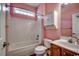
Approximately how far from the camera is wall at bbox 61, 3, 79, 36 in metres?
1.59

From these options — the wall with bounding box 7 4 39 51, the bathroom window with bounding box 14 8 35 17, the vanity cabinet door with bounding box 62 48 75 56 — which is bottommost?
the vanity cabinet door with bounding box 62 48 75 56

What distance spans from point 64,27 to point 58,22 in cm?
12

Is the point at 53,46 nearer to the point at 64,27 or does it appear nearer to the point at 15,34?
the point at 64,27

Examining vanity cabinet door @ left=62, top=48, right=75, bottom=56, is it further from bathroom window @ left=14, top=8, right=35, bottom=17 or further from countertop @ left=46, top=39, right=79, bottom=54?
bathroom window @ left=14, top=8, right=35, bottom=17

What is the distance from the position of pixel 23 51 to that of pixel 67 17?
84 cm

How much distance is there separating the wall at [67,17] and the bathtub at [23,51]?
483 mm

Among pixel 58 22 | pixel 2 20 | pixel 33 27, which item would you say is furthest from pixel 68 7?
pixel 2 20

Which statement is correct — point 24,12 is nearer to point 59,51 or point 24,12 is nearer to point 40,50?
point 40,50

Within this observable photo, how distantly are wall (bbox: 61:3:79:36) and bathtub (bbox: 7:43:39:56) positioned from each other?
0.48m

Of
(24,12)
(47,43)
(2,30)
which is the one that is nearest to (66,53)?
(47,43)

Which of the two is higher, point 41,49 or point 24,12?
point 24,12

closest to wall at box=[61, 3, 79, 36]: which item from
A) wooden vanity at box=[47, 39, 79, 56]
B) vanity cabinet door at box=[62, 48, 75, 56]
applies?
wooden vanity at box=[47, 39, 79, 56]

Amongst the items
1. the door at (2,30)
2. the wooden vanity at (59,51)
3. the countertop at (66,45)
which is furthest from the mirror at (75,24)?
the door at (2,30)

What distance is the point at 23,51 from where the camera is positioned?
1.65m
